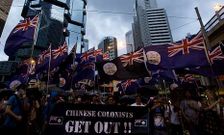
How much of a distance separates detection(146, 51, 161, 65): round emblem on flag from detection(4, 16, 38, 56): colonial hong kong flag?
703 cm

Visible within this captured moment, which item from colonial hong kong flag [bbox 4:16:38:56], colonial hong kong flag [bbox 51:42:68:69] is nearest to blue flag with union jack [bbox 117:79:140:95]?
colonial hong kong flag [bbox 51:42:68:69]

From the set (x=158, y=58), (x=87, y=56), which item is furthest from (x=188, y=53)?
(x=87, y=56)

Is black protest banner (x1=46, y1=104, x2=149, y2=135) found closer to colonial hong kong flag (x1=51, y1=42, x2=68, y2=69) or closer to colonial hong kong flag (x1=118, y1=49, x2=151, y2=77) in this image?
colonial hong kong flag (x1=118, y1=49, x2=151, y2=77)

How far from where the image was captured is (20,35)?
13.7m

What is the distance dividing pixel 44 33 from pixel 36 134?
3573 inches

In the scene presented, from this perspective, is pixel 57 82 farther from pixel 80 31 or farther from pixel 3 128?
pixel 80 31

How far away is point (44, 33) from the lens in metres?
93.4

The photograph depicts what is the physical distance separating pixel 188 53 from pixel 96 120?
548 centimetres

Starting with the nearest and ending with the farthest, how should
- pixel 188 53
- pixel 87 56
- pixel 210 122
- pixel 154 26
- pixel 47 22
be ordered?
pixel 210 122 → pixel 188 53 → pixel 87 56 → pixel 47 22 → pixel 154 26

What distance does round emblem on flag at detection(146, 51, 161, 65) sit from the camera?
1004 centimetres

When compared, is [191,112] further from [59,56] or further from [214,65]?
[59,56]

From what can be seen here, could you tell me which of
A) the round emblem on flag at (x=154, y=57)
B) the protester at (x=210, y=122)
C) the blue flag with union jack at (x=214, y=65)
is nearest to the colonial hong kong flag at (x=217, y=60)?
the blue flag with union jack at (x=214, y=65)

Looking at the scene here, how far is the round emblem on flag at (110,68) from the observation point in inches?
454

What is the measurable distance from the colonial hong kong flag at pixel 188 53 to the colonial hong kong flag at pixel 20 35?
809 cm
